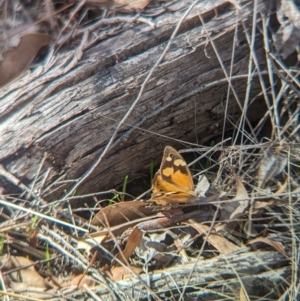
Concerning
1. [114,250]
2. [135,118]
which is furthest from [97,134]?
[114,250]

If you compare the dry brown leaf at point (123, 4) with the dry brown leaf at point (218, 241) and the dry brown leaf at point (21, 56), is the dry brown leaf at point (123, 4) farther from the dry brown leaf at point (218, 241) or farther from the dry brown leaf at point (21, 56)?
the dry brown leaf at point (218, 241)

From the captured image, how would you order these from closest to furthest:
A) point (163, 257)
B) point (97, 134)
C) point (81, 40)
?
point (163, 257), point (97, 134), point (81, 40)

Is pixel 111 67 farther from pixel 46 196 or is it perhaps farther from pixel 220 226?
pixel 220 226

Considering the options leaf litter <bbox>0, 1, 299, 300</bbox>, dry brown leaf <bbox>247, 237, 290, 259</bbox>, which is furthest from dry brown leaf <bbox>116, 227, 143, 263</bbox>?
dry brown leaf <bbox>247, 237, 290, 259</bbox>

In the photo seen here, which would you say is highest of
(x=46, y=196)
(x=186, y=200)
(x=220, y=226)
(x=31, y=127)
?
(x=31, y=127)

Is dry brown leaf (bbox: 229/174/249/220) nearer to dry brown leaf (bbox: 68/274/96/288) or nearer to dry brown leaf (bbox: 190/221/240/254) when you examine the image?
dry brown leaf (bbox: 190/221/240/254)
